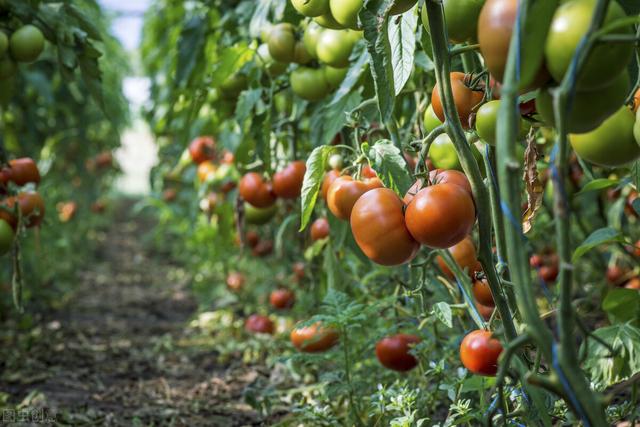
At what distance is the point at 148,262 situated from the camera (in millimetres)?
5426

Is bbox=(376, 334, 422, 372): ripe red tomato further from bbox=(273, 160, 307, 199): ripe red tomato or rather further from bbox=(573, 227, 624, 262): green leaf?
bbox=(573, 227, 624, 262): green leaf

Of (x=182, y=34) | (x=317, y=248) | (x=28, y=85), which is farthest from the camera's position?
(x=28, y=85)

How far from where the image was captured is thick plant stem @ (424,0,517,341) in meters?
0.90

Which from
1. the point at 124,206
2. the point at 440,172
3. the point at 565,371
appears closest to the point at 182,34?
the point at 440,172

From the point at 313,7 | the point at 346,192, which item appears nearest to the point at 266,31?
the point at 313,7

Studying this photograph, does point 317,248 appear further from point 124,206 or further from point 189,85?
point 124,206

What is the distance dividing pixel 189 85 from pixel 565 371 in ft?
5.95

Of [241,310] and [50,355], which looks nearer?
[50,355]

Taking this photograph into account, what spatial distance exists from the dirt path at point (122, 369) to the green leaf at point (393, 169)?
0.97 metres

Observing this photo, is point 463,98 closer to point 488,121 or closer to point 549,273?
point 488,121

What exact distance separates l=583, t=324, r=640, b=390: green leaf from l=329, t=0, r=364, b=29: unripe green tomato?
76 centimetres

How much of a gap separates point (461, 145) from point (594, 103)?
0.24 meters

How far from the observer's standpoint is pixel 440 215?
899 mm

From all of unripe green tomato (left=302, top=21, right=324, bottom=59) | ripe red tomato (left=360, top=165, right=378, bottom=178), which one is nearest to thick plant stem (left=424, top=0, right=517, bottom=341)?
ripe red tomato (left=360, top=165, right=378, bottom=178)
